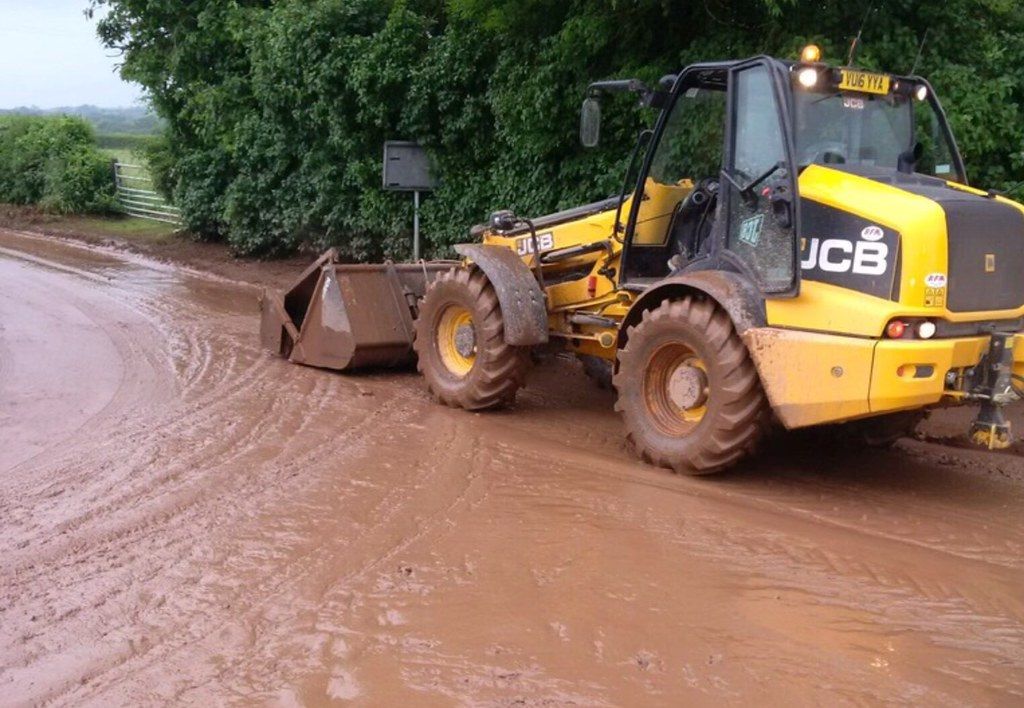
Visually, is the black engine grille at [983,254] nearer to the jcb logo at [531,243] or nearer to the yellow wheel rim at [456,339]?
the jcb logo at [531,243]

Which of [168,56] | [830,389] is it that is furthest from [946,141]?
[168,56]

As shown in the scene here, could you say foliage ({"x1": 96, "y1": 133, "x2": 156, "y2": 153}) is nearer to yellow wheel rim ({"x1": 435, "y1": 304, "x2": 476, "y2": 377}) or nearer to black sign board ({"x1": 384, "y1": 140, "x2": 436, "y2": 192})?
black sign board ({"x1": 384, "y1": 140, "x2": 436, "y2": 192})

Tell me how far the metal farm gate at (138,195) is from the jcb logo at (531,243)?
16.4 metres

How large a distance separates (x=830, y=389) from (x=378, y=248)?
1071cm

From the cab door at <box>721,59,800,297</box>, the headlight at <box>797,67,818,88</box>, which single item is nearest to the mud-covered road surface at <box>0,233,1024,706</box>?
the cab door at <box>721,59,800,297</box>

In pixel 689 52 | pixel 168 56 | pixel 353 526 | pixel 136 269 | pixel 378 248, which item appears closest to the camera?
pixel 353 526

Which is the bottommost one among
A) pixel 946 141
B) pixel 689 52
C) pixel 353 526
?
pixel 353 526

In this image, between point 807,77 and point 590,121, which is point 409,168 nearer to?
point 590,121

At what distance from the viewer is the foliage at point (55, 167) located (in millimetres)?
25891

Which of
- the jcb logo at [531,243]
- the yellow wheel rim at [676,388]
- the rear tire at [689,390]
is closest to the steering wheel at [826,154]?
the rear tire at [689,390]

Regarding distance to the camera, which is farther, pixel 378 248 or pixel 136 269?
pixel 136 269

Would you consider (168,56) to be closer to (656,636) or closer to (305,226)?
(305,226)

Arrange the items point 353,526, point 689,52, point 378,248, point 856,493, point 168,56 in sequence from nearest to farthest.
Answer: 1. point 353,526
2. point 856,493
3. point 689,52
4. point 378,248
5. point 168,56

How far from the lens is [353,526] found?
229 inches
